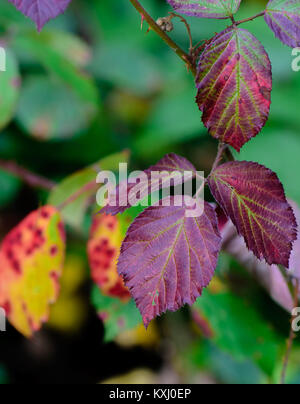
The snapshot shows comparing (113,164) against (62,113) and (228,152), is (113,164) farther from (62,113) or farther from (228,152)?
(62,113)

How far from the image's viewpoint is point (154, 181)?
0.53m

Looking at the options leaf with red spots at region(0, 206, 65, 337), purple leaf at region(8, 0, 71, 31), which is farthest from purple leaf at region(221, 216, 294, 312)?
purple leaf at region(8, 0, 71, 31)

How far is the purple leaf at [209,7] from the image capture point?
1.56 feet

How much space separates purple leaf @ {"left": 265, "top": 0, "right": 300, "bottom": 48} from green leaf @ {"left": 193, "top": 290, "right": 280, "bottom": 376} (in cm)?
57

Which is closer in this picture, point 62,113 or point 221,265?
point 221,265

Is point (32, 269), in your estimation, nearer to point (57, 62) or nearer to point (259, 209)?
point (259, 209)

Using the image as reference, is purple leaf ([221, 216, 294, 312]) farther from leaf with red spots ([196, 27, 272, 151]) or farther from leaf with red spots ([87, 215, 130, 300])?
leaf with red spots ([196, 27, 272, 151])

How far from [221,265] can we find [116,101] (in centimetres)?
88

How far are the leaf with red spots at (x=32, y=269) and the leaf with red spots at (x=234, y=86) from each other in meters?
0.36

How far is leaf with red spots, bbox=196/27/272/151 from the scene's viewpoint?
1.56 feet

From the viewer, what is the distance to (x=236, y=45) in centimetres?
48

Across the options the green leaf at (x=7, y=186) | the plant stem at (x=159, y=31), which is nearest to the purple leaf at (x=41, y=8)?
the plant stem at (x=159, y=31)
